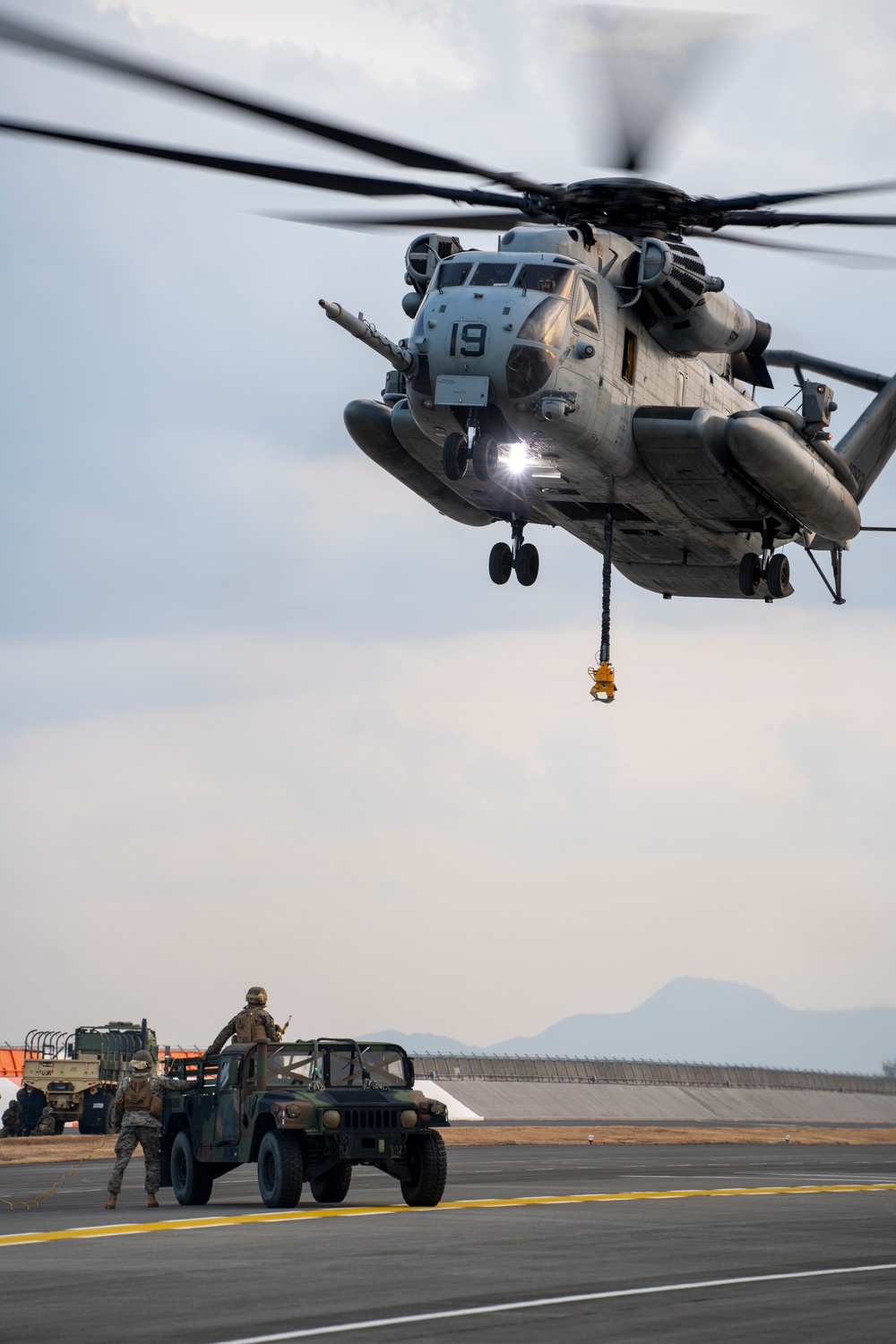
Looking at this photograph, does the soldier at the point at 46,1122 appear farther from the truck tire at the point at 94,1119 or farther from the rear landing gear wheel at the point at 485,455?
the rear landing gear wheel at the point at 485,455

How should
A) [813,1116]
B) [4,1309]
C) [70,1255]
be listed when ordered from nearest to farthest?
[4,1309]
[70,1255]
[813,1116]

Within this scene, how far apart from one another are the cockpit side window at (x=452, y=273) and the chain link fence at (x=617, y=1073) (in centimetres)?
3338

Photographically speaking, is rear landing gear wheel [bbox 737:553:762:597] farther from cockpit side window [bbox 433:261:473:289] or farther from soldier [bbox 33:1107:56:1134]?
soldier [bbox 33:1107:56:1134]

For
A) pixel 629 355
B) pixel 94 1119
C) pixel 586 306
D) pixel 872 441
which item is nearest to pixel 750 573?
pixel 872 441

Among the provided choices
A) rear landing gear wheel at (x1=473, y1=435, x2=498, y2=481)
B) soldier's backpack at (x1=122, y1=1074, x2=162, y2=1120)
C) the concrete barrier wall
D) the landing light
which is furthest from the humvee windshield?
the concrete barrier wall

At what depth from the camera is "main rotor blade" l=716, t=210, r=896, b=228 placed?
23.0 meters

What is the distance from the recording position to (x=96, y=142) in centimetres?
1920

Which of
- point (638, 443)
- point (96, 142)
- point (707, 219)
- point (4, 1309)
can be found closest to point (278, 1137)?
point (4, 1309)

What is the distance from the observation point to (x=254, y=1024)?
19188 mm

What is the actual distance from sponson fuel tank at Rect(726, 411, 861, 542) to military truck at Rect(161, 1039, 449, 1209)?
10867 mm

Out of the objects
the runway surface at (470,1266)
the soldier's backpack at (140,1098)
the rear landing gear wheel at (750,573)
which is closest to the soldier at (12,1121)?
the runway surface at (470,1266)

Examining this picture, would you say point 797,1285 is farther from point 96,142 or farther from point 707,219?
point 707,219

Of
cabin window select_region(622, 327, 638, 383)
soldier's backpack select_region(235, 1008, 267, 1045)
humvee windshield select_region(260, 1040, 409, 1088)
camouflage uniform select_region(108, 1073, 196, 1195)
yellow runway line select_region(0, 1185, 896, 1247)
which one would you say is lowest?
yellow runway line select_region(0, 1185, 896, 1247)

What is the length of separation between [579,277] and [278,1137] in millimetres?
12715
